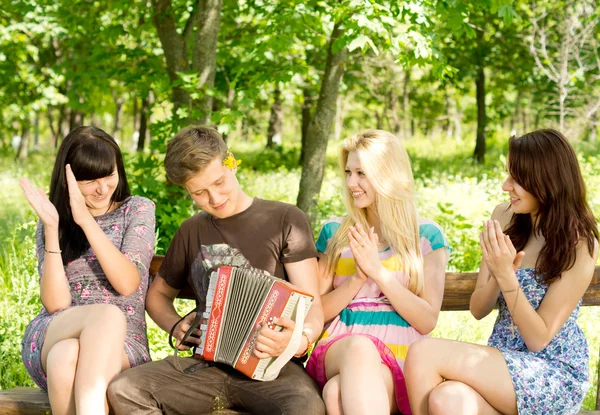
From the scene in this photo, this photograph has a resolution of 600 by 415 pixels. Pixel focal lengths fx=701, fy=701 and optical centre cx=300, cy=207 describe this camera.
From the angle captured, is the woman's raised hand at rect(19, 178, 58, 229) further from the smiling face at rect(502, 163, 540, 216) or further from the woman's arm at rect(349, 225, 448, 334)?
the smiling face at rect(502, 163, 540, 216)

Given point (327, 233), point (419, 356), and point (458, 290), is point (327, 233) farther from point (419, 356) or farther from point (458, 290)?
point (419, 356)

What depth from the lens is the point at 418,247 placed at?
10.3 feet

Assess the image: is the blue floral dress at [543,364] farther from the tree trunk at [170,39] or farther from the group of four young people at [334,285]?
the tree trunk at [170,39]

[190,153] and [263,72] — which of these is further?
[263,72]

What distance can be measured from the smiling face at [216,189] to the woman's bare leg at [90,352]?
23.2 inches

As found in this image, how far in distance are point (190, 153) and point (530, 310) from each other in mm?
1529

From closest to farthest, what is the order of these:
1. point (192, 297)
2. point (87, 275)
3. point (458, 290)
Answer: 1. point (87, 275)
2. point (458, 290)
3. point (192, 297)

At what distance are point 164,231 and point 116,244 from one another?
3554 mm

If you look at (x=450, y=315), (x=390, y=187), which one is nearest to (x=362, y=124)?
(x=450, y=315)

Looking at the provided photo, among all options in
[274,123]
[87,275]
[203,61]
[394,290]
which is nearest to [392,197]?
[394,290]

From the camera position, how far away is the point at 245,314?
2781 mm

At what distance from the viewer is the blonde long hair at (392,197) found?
3.12 meters

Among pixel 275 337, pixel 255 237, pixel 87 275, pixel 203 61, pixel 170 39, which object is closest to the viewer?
pixel 275 337

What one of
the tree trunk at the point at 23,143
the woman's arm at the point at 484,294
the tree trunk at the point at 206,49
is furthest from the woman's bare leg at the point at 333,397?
the tree trunk at the point at 23,143
